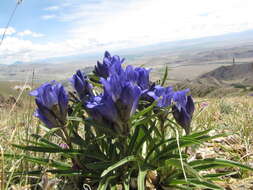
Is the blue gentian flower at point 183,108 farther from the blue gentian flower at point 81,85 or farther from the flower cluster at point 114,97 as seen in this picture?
the blue gentian flower at point 81,85

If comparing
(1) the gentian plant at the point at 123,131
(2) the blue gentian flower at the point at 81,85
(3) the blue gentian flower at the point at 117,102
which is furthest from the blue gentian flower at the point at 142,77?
(2) the blue gentian flower at the point at 81,85

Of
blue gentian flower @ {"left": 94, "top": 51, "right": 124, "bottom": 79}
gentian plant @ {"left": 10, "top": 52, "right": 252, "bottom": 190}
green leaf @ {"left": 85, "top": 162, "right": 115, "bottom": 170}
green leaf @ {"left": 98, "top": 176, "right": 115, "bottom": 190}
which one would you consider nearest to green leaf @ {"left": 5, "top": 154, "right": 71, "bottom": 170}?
gentian plant @ {"left": 10, "top": 52, "right": 252, "bottom": 190}

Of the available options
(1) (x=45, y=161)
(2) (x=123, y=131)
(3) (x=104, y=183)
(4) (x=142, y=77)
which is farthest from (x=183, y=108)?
(1) (x=45, y=161)

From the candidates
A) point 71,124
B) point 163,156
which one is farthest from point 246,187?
point 71,124

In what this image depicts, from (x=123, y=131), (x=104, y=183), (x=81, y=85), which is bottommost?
(x=104, y=183)

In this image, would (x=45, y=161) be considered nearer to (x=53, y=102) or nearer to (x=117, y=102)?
(x=53, y=102)

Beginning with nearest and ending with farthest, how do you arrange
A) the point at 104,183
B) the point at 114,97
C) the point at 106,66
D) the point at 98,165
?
1. the point at 114,97
2. the point at 104,183
3. the point at 98,165
4. the point at 106,66

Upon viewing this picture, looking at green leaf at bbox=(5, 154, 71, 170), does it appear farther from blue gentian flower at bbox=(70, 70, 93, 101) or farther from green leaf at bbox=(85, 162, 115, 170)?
blue gentian flower at bbox=(70, 70, 93, 101)

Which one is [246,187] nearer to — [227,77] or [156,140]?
[156,140]
